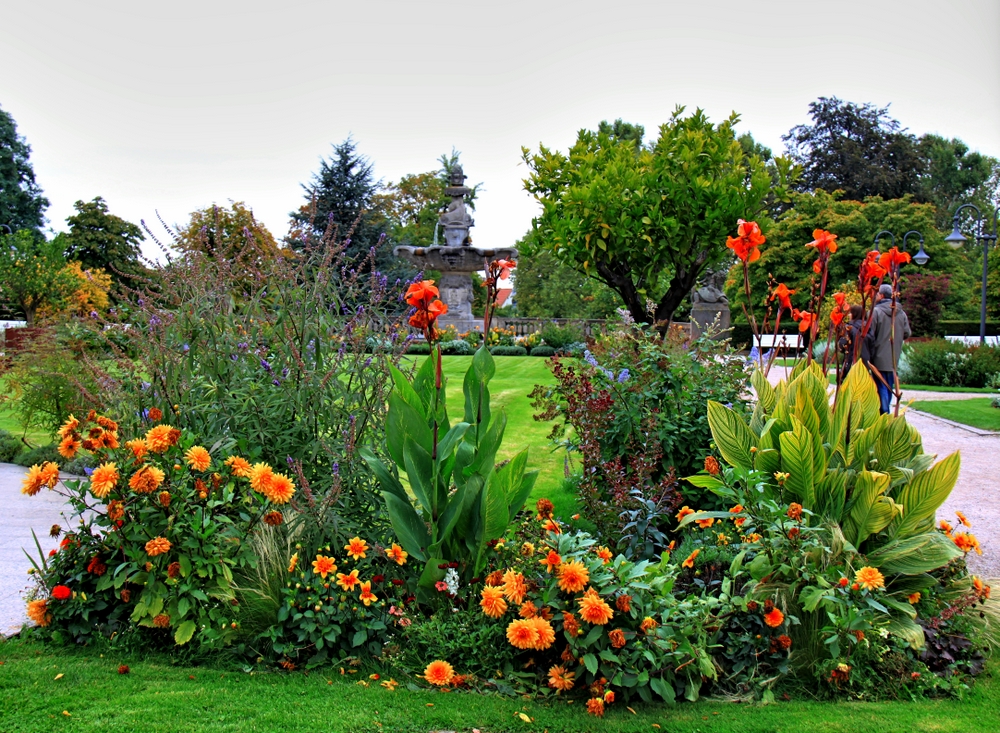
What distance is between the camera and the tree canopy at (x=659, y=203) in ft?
23.5

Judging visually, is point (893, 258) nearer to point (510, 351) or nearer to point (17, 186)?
point (510, 351)

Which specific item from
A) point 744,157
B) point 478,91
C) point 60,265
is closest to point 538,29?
point 478,91

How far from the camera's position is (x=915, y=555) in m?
3.10

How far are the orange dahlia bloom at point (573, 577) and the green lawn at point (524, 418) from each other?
0.84 metres

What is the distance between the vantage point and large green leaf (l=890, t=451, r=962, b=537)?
10.4 feet

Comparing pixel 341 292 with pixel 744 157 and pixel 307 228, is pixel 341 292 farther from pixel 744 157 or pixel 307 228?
pixel 744 157

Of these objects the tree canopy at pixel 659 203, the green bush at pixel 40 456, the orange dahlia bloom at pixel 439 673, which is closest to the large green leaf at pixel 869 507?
the orange dahlia bloom at pixel 439 673

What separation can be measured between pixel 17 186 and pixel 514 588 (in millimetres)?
45461

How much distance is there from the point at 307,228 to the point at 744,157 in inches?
213

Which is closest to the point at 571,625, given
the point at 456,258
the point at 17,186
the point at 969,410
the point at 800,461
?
the point at 800,461

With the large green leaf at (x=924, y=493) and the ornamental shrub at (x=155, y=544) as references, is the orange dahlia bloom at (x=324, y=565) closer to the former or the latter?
the ornamental shrub at (x=155, y=544)

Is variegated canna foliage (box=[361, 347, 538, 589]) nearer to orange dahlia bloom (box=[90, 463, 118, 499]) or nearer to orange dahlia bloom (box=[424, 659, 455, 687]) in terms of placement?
orange dahlia bloom (box=[424, 659, 455, 687])

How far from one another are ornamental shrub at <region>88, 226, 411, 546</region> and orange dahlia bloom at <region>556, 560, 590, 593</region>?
108 cm

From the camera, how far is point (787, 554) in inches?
118
